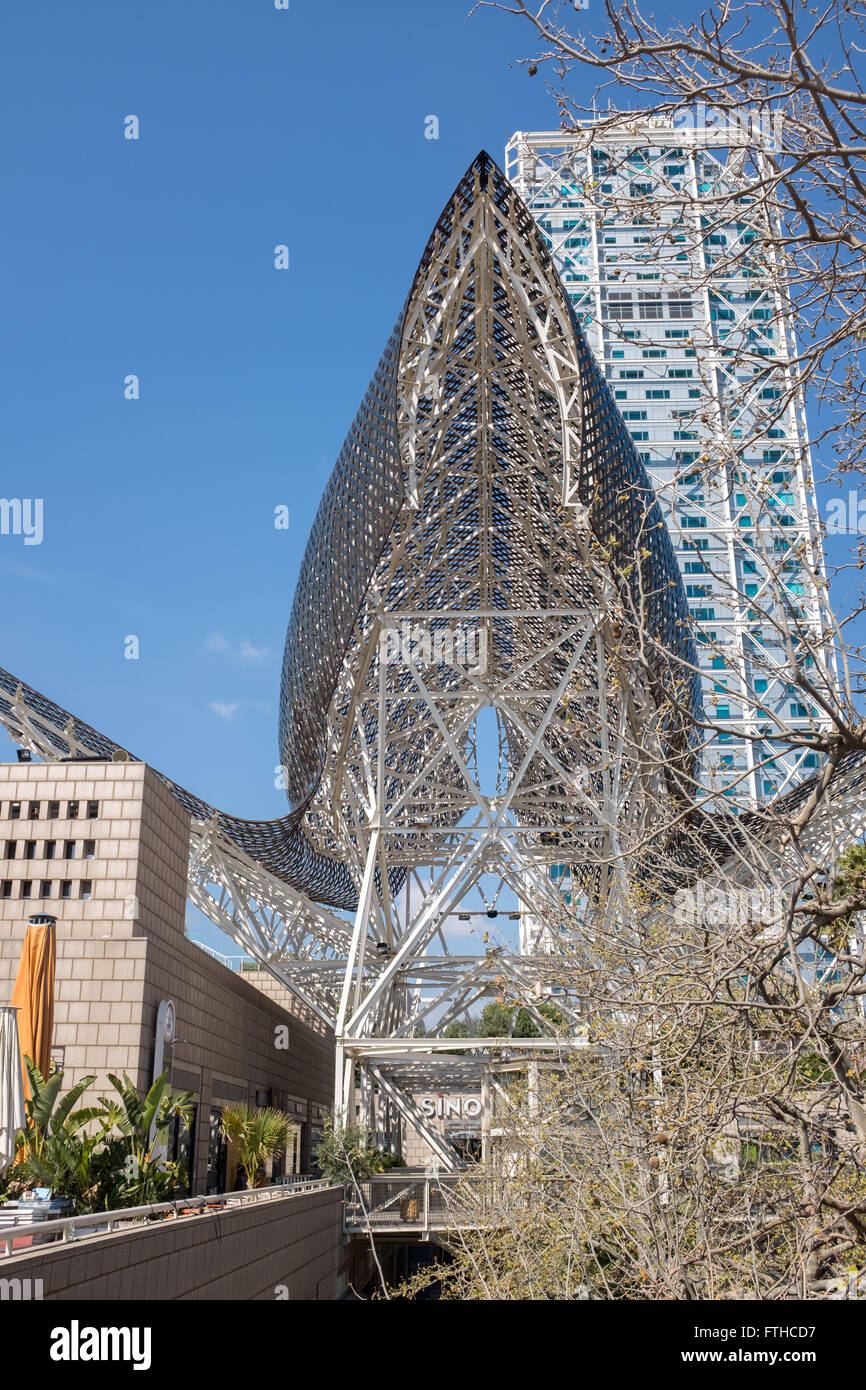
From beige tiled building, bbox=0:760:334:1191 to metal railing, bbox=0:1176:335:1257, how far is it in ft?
6.98

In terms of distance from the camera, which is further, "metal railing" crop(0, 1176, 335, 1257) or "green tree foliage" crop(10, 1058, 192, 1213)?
"green tree foliage" crop(10, 1058, 192, 1213)

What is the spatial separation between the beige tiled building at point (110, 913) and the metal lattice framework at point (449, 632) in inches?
167

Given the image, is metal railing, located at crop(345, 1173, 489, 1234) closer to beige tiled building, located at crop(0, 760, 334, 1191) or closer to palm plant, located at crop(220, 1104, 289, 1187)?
beige tiled building, located at crop(0, 760, 334, 1191)

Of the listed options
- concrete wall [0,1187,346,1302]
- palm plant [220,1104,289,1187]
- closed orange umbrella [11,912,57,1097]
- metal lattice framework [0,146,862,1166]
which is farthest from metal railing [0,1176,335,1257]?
metal lattice framework [0,146,862,1166]

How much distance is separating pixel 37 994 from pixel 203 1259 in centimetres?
361

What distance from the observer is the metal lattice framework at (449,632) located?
Result: 860 inches

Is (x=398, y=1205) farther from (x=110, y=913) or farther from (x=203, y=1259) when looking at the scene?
(x=203, y=1259)

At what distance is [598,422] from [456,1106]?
18.1 m

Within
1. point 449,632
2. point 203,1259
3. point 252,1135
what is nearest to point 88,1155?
point 203,1259

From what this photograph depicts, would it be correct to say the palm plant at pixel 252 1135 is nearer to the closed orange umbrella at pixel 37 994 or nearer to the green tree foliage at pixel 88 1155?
the green tree foliage at pixel 88 1155

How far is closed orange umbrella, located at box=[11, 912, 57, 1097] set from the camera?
12.8 meters
